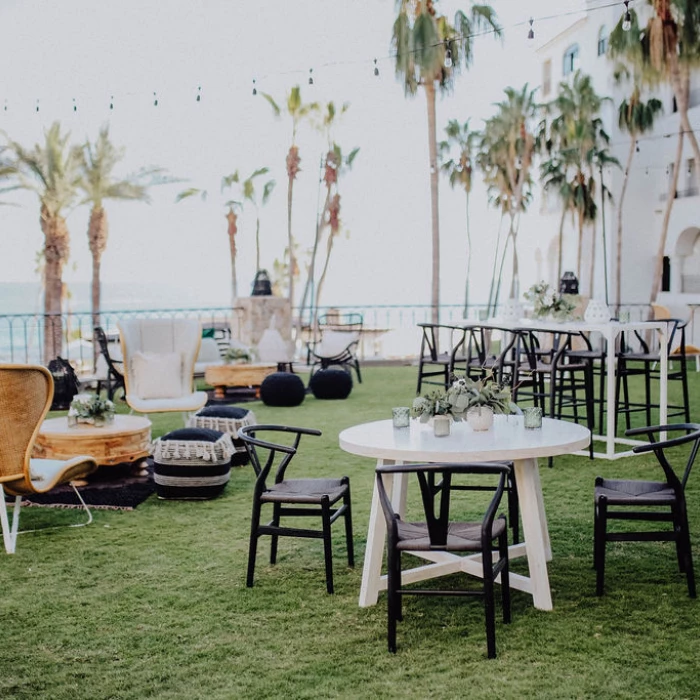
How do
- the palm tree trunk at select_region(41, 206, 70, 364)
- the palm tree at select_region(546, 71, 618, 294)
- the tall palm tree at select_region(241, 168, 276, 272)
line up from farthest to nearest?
1. the tall palm tree at select_region(241, 168, 276, 272)
2. the palm tree at select_region(546, 71, 618, 294)
3. the palm tree trunk at select_region(41, 206, 70, 364)

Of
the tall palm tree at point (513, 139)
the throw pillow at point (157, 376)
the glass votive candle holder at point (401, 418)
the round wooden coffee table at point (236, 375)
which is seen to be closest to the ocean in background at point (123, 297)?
the tall palm tree at point (513, 139)

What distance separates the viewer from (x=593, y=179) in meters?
23.6

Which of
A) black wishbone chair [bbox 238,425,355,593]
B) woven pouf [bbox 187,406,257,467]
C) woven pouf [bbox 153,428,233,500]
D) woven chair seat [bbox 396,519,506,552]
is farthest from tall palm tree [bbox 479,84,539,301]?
woven chair seat [bbox 396,519,506,552]

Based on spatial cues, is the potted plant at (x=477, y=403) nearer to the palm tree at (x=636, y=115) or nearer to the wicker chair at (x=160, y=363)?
the wicker chair at (x=160, y=363)

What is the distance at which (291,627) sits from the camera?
3791mm

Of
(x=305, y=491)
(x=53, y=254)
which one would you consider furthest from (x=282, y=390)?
(x=53, y=254)

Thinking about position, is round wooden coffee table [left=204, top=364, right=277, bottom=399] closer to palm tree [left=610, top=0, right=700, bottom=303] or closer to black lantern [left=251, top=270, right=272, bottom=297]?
black lantern [left=251, top=270, right=272, bottom=297]

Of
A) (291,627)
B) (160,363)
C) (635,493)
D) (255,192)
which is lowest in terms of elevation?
(291,627)

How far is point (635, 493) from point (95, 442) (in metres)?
3.78

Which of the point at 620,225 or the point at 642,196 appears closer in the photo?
the point at 620,225

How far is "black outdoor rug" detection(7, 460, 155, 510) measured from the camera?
6066mm

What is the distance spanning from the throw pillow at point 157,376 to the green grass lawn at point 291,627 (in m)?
3.06

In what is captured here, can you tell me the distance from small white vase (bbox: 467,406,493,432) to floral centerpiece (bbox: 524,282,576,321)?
3.81 metres

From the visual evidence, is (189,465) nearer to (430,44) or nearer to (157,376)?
(157,376)
